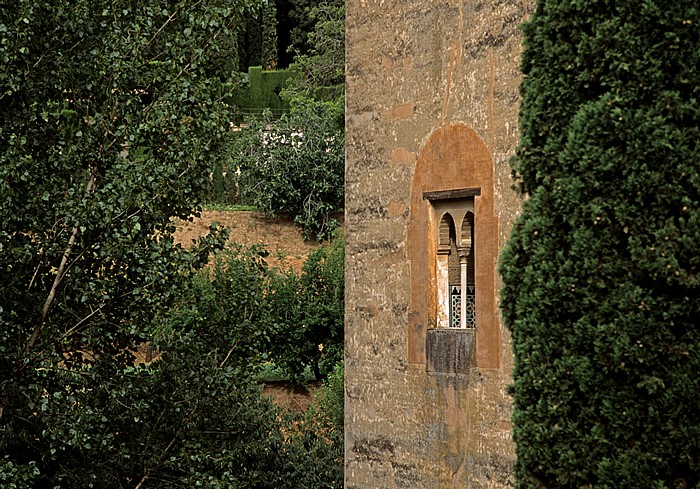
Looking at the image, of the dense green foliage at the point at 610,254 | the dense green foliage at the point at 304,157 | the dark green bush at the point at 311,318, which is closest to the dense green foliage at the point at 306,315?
the dark green bush at the point at 311,318

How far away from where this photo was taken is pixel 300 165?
2627cm

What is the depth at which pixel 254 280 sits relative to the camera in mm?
8133

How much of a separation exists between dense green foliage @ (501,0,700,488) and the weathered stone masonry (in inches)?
100

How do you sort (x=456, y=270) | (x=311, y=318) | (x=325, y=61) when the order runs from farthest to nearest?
1. (x=325, y=61)
2. (x=311, y=318)
3. (x=456, y=270)

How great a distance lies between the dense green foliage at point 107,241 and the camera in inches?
277

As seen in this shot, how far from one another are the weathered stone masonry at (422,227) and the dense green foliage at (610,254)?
8.34 ft

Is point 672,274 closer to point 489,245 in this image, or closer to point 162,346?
point 489,245

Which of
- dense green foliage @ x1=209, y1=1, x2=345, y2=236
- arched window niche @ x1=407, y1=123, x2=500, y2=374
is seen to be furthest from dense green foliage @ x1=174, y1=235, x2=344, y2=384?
arched window niche @ x1=407, y1=123, x2=500, y2=374

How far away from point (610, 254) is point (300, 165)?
73.9 ft

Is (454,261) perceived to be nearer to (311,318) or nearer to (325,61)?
(311,318)

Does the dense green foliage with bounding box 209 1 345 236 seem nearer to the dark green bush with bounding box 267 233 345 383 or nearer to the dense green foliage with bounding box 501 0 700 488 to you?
the dark green bush with bounding box 267 233 345 383

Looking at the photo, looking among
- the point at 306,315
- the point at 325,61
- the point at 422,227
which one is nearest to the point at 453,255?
the point at 422,227

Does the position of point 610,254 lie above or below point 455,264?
below

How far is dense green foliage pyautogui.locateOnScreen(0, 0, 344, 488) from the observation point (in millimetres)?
7031
